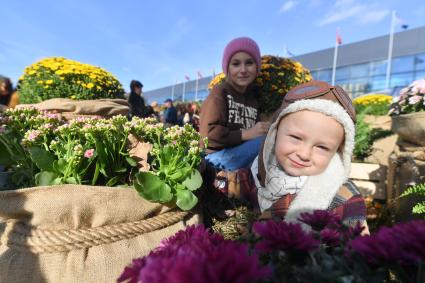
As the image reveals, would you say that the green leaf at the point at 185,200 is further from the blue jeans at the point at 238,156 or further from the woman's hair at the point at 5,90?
the woman's hair at the point at 5,90

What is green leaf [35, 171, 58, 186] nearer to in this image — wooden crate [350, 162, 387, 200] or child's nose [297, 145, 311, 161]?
child's nose [297, 145, 311, 161]

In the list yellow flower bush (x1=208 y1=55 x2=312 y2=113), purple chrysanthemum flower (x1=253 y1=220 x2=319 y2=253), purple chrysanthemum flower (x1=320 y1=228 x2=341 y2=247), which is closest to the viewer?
purple chrysanthemum flower (x1=253 y1=220 x2=319 y2=253)

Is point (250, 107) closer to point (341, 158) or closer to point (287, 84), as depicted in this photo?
point (287, 84)

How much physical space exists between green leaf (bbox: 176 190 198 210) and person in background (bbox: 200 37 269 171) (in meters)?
0.92

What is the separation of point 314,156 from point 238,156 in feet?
3.04

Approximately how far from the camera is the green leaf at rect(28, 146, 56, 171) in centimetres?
113

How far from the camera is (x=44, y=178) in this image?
45.4 inches

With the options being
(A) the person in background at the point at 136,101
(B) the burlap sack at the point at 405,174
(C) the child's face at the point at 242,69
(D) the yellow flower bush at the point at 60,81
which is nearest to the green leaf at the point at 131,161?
(D) the yellow flower bush at the point at 60,81

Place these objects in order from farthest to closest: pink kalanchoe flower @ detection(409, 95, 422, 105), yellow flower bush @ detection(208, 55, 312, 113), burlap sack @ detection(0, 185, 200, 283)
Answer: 1. yellow flower bush @ detection(208, 55, 312, 113)
2. pink kalanchoe flower @ detection(409, 95, 422, 105)
3. burlap sack @ detection(0, 185, 200, 283)

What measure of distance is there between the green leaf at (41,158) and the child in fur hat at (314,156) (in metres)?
0.93

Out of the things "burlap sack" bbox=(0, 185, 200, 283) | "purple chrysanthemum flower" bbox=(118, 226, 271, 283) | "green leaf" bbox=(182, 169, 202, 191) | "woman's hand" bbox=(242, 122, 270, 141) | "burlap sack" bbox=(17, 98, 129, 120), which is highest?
"burlap sack" bbox=(17, 98, 129, 120)

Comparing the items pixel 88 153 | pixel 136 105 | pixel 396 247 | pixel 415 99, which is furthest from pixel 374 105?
pixel 396 247

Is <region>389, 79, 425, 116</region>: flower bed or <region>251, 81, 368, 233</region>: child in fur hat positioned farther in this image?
<region>389, 79, 425, 116</region>: flower bed

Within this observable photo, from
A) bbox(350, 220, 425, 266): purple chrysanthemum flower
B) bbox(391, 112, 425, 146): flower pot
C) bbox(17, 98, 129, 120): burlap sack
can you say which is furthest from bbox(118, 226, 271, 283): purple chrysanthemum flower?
bbox(391, 112, 425, 146): flower pot
